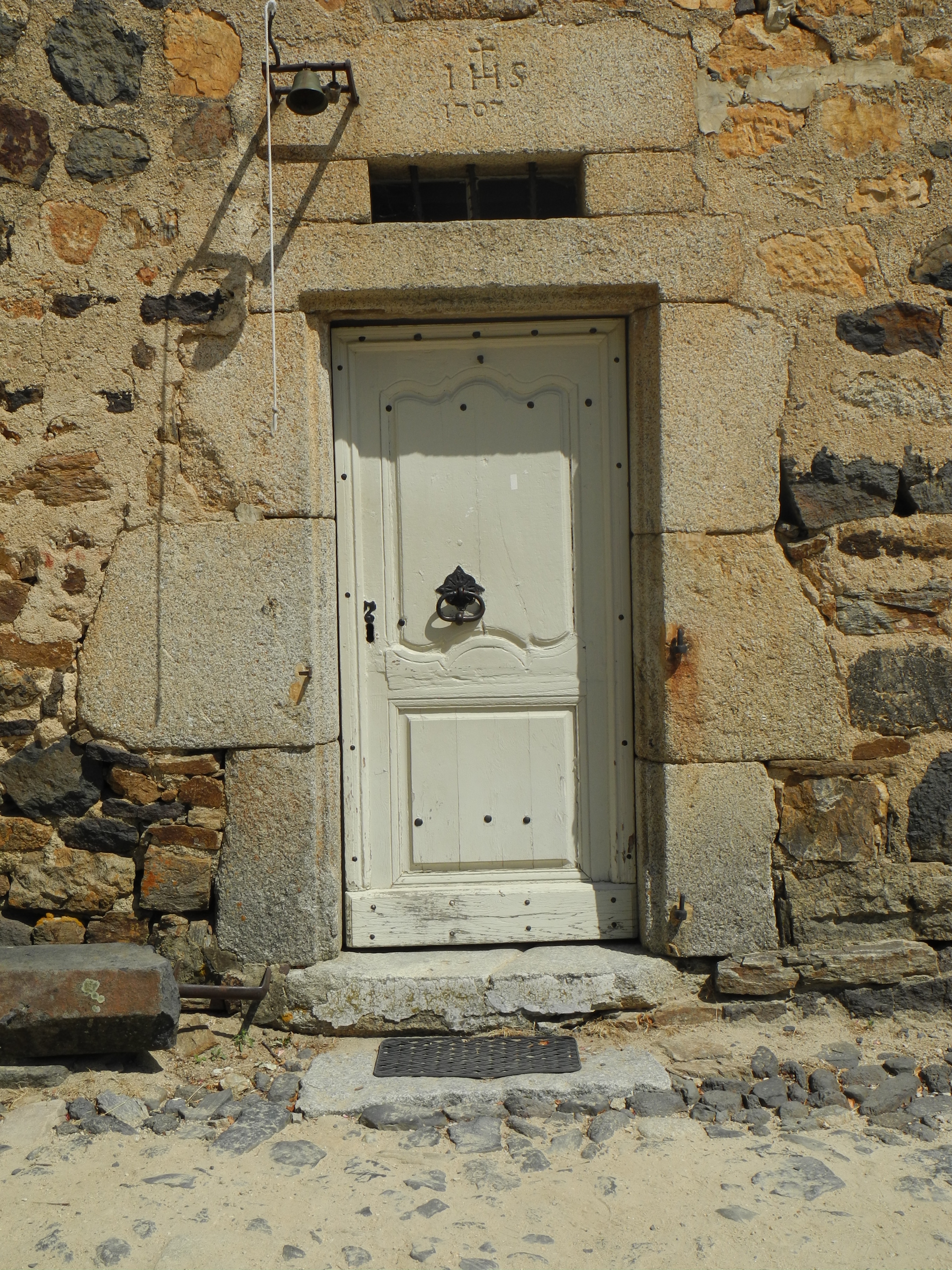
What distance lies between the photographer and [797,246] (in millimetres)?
2973

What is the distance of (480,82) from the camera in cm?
294

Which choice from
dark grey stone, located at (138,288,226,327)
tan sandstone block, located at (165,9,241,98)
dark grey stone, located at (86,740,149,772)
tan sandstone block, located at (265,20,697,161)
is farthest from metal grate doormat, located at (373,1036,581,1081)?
tan sandstone block, located at (165,9,241,98)

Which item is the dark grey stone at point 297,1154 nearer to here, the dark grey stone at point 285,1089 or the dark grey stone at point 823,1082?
the dark grey stone at point 285,1089

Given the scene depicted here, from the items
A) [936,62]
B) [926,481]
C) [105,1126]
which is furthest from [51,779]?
[936,62]

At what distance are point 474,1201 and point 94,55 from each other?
10.7 feet

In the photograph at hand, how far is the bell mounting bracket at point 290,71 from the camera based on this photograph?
2.85 meters

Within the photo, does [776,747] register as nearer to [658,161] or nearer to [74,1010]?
[658,161]

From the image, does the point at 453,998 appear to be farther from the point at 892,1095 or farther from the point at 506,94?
the point at 506,94

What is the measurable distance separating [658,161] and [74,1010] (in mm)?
2912

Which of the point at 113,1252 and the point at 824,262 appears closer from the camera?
the point at 113,1252

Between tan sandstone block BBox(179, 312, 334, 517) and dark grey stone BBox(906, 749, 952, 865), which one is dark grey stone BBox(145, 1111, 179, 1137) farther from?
dark grey stone BBox(906, 749, 952, 865)

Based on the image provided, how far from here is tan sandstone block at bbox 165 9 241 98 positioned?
9.62ft

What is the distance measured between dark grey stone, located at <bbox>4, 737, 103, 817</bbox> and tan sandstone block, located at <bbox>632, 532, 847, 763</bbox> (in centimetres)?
174

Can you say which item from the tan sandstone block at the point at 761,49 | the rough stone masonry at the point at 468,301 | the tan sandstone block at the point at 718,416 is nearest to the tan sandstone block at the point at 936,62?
the rough stone masonry at the point at 468,301
